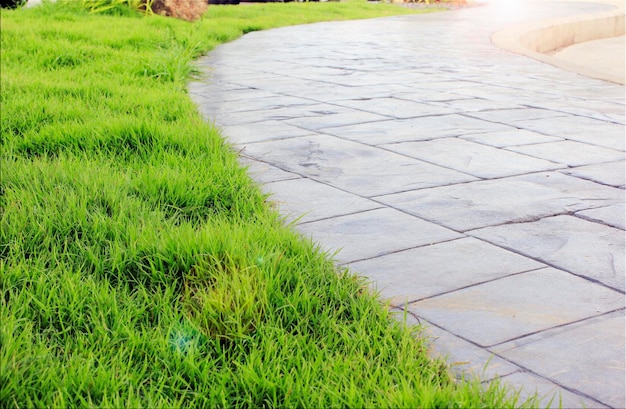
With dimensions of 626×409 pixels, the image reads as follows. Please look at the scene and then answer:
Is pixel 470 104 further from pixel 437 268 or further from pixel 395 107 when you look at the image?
pixel 437 268

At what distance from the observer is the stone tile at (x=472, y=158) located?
3.33 metres

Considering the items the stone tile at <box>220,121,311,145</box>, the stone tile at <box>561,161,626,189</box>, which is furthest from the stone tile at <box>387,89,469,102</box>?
the stone tile at <box>561,161,626,189</box>

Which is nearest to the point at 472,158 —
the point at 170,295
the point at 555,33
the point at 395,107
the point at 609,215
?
the point at 609,215

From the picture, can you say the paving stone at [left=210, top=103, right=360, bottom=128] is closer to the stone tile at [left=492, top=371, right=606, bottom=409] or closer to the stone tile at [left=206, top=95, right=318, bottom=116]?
the stone tile at [left=206, top=95, right=318, bottom=116]

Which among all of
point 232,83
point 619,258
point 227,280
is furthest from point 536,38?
point 227,280

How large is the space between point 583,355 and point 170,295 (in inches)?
41.2

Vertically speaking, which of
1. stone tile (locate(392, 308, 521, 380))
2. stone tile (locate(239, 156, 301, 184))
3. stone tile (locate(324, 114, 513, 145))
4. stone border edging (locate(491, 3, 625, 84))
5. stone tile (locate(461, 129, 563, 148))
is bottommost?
stone tile (locate(392, 308, 521, 380))

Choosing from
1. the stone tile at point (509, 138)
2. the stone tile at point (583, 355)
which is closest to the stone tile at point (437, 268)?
the stone tile at point (583, 355)

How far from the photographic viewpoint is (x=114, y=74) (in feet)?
17.3

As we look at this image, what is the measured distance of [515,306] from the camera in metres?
1.98

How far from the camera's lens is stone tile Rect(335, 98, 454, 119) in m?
4.61

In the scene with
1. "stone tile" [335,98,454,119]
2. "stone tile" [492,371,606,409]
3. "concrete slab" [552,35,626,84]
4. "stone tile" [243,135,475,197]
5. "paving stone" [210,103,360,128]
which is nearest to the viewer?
"stone tile" [492,371,606,409]

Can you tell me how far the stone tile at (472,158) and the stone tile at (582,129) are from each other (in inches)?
21.7

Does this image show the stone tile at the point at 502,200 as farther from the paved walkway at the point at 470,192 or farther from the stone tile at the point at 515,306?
the stone tile at the point at 515,306
